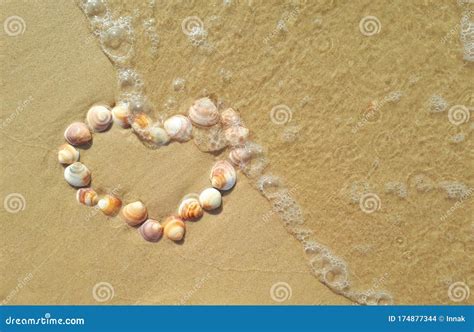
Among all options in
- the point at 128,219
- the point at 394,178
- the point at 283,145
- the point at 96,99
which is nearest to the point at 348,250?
the point at 394,178

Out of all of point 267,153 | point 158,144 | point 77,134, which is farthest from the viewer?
point 267,153

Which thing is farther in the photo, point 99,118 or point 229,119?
point 229,119

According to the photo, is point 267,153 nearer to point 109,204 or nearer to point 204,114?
point 204,114

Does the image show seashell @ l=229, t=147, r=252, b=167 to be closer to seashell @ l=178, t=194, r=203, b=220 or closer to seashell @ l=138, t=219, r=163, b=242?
seashell @ l=178, t=194, r=203, b=220

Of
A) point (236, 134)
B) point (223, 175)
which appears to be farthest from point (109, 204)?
point (236, 134)

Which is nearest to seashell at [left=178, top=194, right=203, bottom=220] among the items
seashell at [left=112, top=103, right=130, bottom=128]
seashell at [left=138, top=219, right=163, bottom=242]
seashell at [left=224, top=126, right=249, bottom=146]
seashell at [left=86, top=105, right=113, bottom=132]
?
seashell at [left=138, top=219, right=163, bottom=242]
